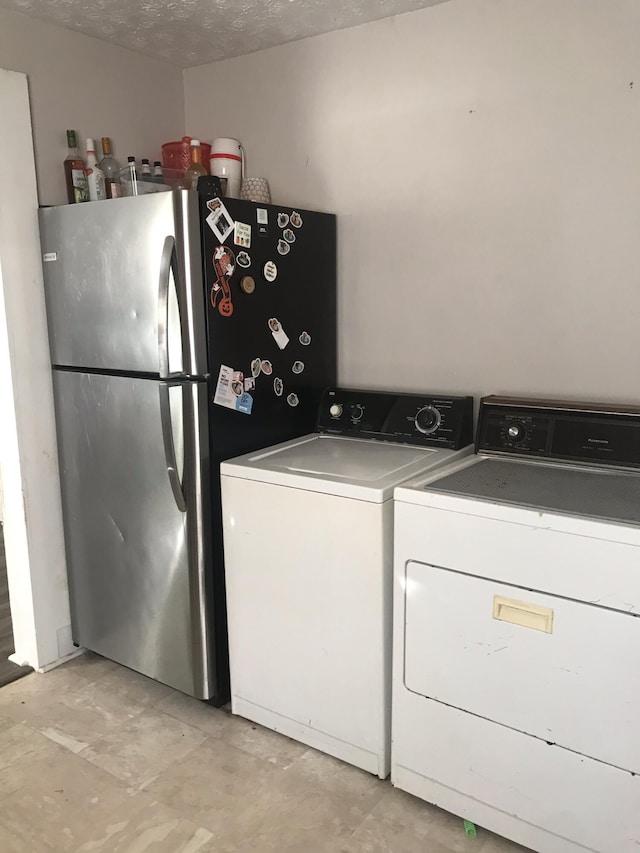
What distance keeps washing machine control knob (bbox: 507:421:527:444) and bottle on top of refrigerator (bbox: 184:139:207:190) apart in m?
1.42

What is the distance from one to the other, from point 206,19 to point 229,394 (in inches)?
51.0

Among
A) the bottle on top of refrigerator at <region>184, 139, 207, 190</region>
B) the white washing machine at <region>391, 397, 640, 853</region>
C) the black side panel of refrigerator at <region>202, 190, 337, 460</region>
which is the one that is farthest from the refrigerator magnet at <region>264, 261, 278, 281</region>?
the white washing machine at <region>391, 397, 640, 853</region>

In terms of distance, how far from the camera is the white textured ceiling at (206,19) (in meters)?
2.19

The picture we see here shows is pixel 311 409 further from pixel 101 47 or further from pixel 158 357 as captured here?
pixel 101 47

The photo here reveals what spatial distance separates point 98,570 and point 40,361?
773 mm

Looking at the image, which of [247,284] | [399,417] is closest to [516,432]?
[399,417]

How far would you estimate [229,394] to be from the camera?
7.00 ft

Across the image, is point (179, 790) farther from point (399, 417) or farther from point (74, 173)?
point (74, 173)

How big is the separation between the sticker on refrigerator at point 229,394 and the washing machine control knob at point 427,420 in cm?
57

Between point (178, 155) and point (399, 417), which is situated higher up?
point (178, 155)

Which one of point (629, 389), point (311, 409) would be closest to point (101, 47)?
point (311, 409)

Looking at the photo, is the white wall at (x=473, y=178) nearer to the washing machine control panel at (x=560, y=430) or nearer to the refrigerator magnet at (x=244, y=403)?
the washing machine control panel at (x=560, y=430)

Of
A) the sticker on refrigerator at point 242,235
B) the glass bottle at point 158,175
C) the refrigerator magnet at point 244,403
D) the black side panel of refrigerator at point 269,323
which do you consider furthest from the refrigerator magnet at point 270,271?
the glass bottle at point 158,175

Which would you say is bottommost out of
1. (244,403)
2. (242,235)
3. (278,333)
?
(244,403)
